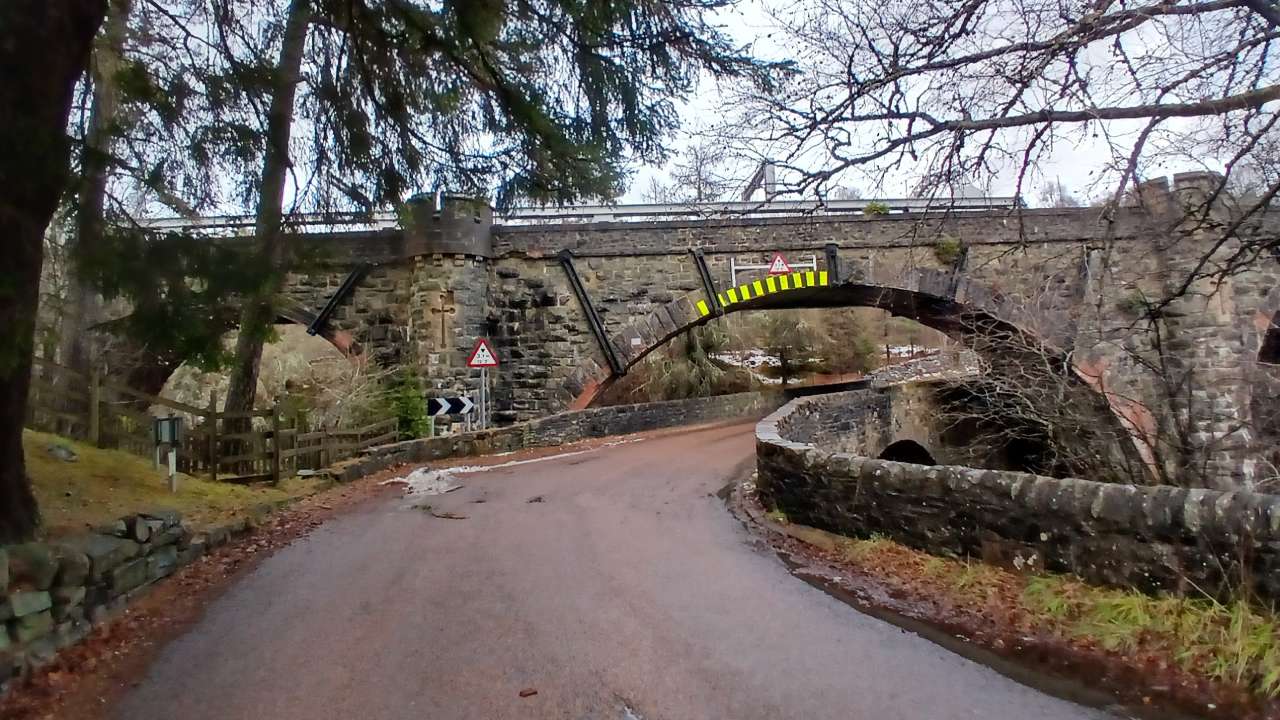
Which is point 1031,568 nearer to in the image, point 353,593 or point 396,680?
point 396,680

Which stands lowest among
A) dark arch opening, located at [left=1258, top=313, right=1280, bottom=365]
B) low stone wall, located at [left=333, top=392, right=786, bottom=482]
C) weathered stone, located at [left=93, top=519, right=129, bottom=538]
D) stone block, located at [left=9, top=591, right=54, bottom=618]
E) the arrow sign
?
low stone wall, located at [left=333, top=392, right=786, bottom=482]

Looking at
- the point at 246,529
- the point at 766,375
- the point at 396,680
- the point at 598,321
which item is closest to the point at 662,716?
the point at 396,680

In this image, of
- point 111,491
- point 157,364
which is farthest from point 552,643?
point 157,364

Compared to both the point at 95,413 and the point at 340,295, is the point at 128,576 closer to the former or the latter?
the point at 95,413

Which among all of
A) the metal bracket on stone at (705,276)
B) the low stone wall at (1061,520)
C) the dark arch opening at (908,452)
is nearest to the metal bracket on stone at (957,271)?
the dark arch opening at (908,452)

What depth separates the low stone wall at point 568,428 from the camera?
13992mm

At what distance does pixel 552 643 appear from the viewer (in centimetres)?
479

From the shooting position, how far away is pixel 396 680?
4.29 metres

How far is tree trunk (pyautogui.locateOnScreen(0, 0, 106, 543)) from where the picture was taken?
15.8 feet

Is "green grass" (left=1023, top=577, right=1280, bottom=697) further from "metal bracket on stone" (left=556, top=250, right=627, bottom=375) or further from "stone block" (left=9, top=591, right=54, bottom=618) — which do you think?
"metal bracket on stone" (left=556, top=250, right=627, bottom=375)

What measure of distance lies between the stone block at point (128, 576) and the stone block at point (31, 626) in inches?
35.3

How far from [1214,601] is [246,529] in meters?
8.28

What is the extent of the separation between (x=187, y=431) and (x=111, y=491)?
2.60 metres

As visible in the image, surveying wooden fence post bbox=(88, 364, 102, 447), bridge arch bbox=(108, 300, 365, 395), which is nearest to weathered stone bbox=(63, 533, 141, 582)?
wooden fence post bbox=(88, 364, 102, 447)
